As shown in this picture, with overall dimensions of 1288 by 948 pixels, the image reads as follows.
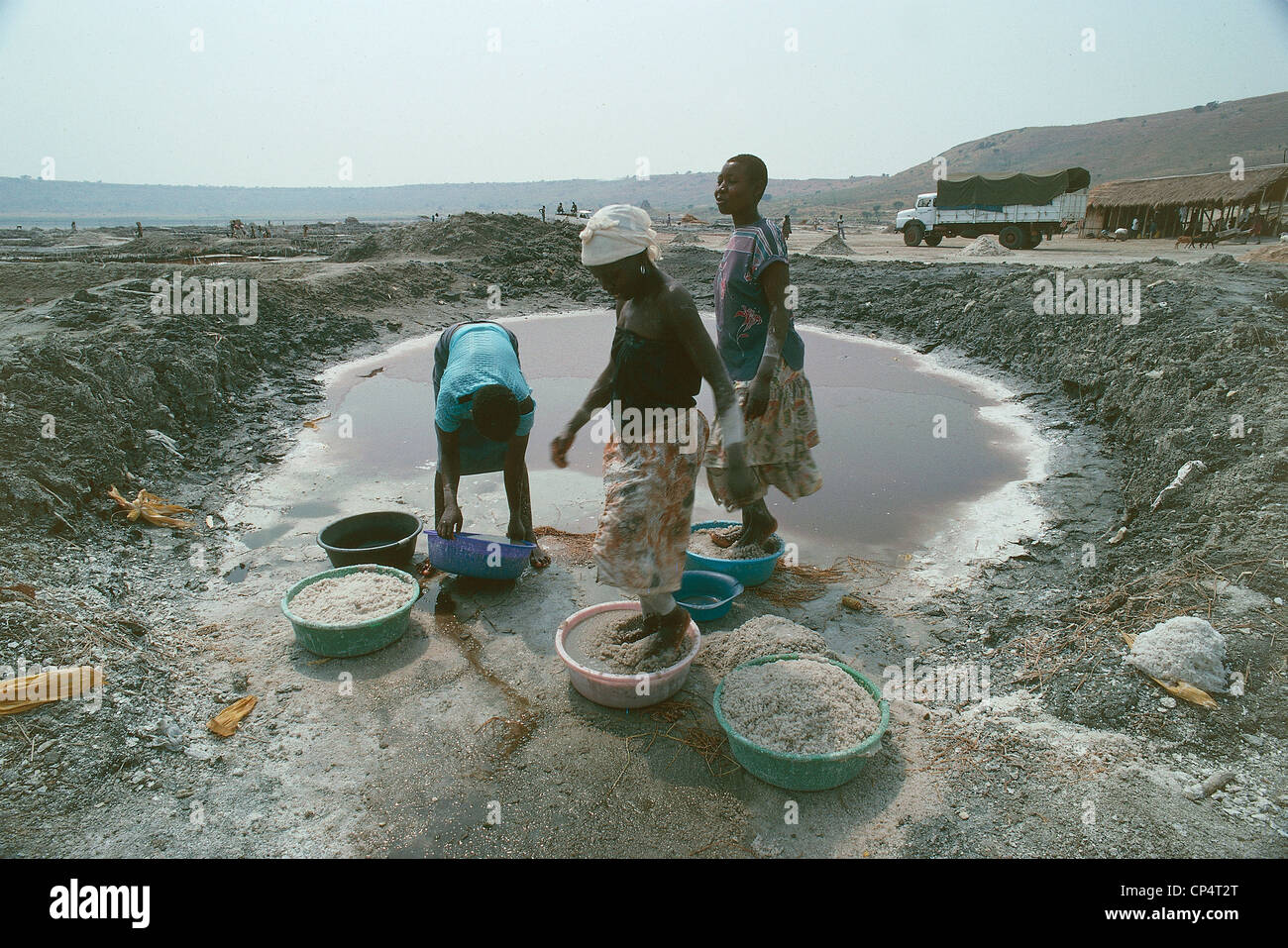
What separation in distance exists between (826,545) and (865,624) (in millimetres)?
916

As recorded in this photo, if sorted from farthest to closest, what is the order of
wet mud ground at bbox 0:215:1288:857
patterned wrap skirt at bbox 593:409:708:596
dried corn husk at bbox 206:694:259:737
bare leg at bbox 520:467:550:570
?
bare leg at bbox 520:467:550:570 < dried corn husk at bbox 206:694:259:737 < patterned wrap skirt at bbox 593:409:708:596 < wet mud ground at bbox 0:215:1288:857

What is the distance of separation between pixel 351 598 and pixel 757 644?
1838 mm

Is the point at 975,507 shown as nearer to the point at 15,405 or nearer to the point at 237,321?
the point at 15,405

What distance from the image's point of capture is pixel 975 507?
4.82m

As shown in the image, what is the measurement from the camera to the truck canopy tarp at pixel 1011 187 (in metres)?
19.0

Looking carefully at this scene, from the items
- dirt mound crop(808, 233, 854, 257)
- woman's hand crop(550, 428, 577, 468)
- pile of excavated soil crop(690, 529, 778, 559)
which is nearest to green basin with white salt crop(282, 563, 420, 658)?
woman's hand crop(550, 428, 577, 468)

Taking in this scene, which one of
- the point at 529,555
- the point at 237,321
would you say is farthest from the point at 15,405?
the point at 237,321

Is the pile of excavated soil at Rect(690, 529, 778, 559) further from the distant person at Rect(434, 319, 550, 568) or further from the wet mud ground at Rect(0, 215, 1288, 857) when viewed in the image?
the distant person at Rect(434, 319, 550, 568)

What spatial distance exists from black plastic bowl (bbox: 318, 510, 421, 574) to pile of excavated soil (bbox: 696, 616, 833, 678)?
5.55 ft

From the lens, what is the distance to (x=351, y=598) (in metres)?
3.26

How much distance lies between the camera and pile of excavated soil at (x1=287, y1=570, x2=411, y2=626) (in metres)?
3.15

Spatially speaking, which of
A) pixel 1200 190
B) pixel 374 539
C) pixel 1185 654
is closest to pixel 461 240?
pixel 374 539

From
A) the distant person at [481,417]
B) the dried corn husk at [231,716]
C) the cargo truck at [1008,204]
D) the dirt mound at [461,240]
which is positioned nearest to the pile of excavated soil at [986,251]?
the cargo truck at [1008,204]
